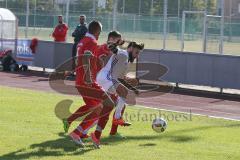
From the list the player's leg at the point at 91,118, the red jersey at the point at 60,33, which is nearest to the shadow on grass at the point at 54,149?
the player's leg at the point at 91,118

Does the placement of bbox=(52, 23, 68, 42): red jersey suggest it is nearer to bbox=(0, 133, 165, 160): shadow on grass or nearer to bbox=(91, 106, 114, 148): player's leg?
bbox=(0, 133, 165, 160): shadow on grass

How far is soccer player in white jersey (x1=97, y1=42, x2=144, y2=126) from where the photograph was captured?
35.6ft

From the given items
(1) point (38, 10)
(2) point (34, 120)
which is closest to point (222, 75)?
(2) point (34, 120)

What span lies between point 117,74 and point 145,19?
23739mm

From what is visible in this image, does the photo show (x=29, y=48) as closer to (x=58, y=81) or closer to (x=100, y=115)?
(x=58, y=81)

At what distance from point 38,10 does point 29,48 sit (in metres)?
12.7

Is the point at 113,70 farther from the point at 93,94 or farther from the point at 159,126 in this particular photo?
the point at 159,126

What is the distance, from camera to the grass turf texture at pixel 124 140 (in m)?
9.74

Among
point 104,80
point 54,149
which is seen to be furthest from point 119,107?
point 54,149

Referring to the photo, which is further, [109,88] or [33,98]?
[33,98]

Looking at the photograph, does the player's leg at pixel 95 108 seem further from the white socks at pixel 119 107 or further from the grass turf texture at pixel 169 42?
the grass turf texture at pixel 169 42

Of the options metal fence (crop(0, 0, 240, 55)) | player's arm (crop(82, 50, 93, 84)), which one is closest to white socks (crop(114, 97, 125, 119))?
player's arm (crop(82, 50, 93, 84))

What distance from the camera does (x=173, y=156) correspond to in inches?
385

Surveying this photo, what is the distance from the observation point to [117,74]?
11648 mm
